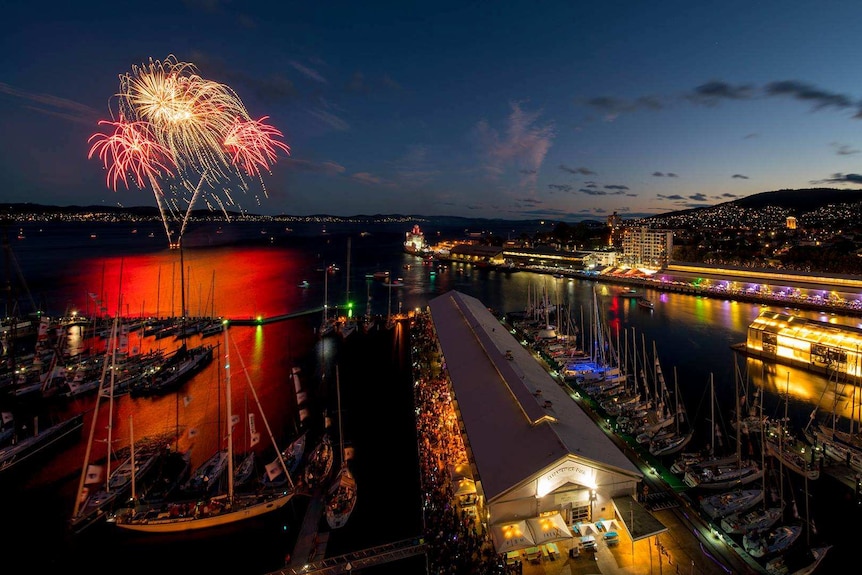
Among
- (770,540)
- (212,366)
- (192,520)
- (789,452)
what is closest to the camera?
(770,540)

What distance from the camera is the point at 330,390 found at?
17.8 metres

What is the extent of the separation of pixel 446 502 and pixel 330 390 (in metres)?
9.41

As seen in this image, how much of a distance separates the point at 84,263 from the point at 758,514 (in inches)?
2855

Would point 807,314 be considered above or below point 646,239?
below

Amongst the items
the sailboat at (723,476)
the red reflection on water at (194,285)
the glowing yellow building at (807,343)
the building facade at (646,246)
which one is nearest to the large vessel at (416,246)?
the red reflection on water at (194,285)

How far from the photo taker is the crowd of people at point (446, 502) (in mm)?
7844

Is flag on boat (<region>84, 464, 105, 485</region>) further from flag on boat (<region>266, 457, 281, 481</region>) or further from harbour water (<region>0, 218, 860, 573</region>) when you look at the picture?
flag on boat (<region>266, 457, 281, 481</region>)

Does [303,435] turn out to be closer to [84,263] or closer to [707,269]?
[707,269]

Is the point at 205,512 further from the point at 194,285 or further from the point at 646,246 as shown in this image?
the point at 646,246

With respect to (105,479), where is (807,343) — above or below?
above

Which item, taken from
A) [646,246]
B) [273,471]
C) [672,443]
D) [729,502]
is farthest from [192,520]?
[646,246]

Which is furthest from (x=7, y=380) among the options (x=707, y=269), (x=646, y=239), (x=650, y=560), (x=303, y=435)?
(x=646, y=239)

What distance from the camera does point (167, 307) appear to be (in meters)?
32.5

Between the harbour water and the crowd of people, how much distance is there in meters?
0.80
